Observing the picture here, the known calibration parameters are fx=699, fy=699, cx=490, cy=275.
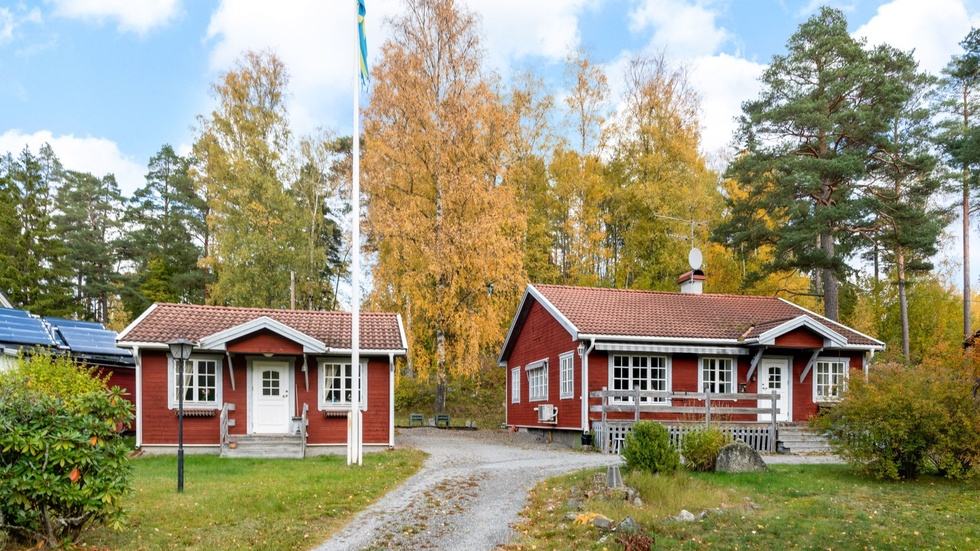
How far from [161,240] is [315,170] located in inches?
576

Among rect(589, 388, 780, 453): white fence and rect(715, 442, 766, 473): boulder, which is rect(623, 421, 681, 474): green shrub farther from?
rect(589, 388, 780, 453): white fence

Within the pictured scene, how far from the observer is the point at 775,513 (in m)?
9.17

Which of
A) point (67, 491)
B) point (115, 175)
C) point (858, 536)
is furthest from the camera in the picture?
point (115, 175)

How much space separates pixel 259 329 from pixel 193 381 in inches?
93.1

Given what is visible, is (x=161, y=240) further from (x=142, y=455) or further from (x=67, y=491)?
(x=67, y=491)

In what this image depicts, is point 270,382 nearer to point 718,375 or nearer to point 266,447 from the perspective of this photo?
point 266,447

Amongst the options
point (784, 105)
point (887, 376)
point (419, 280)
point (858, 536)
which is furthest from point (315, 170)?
point (858, 536)

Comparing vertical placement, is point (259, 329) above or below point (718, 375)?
above

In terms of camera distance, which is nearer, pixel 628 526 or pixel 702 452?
pixel 628 526

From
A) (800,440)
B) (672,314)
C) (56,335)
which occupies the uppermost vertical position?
(672,314)

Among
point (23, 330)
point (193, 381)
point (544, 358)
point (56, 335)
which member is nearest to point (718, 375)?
point (544, 358)

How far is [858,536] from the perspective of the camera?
8.01m

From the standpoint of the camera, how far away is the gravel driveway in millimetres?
8297

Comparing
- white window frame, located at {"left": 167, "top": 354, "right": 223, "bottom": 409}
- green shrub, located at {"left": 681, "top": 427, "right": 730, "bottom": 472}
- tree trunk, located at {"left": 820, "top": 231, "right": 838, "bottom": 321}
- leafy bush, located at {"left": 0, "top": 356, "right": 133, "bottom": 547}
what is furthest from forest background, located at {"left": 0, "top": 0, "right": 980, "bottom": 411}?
leafy bush, located at {"left": 0, "top": 356, "right": 133, "bottom": 547}
